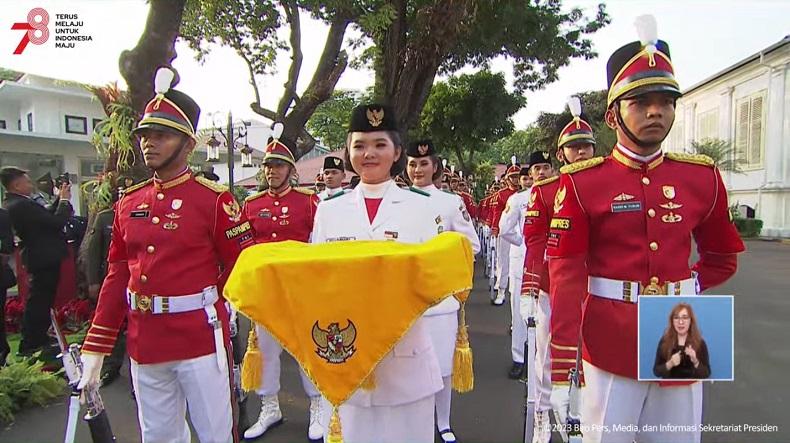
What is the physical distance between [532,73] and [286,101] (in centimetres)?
1355

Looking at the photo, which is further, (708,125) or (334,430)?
(708,125)

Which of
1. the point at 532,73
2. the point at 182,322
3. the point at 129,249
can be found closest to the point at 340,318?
the point at 182,322

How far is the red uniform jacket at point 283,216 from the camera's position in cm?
462

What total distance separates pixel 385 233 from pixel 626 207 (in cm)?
105

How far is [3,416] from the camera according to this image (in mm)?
4434

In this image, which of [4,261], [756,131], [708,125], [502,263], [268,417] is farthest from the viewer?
[708,125]

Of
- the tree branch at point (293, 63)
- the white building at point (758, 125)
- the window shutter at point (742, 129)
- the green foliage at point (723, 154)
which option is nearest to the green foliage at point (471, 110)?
the green foliage at point (723, 154)

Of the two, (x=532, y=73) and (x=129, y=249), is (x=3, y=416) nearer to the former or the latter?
(x=129, y=249)

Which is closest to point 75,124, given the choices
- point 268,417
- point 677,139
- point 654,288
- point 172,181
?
point 268,417

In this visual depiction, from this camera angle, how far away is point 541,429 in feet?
12.4

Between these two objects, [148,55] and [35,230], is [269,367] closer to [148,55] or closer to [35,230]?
[35,230]

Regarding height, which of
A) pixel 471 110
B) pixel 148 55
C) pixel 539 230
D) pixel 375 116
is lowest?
pixel 539 230

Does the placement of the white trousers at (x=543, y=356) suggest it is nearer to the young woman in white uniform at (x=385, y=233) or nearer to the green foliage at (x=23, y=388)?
the young woman in white uniform at (x=385, y=233)

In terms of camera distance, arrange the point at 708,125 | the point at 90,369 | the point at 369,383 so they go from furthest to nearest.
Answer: the point at 708,125 < the point at 90,369 < the point at 369,383
